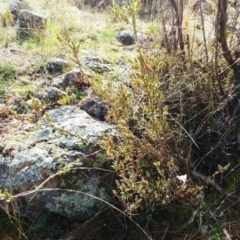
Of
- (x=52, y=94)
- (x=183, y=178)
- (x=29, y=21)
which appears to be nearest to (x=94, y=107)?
(x=52, y=94)

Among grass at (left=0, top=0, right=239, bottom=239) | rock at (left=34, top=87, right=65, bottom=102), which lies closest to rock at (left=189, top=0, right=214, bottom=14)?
grass at (left=0, top=0, right=239, bottom=239)

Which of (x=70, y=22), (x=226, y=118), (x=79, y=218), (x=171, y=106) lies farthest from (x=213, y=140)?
(x=70, y=22)

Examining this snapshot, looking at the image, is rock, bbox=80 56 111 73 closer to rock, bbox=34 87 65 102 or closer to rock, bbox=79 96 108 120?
rock, bbox=34 87 65 102

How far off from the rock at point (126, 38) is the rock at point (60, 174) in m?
2.14

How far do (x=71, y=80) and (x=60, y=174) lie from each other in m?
1.12

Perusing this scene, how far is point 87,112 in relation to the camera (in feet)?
8.53

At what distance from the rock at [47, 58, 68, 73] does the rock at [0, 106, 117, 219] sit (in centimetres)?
123

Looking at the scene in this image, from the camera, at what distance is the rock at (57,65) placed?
3383mm

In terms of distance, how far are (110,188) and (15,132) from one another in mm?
832

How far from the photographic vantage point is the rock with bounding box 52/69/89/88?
9.78 ft

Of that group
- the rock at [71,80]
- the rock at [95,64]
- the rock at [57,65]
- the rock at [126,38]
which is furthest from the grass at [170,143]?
the rock at [126,38]

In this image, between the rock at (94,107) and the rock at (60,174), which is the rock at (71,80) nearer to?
the rock at (94,107)

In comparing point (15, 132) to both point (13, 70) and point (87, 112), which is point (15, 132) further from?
point (13, 70)

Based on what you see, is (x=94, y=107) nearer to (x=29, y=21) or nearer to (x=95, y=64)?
(x=95, y=64)
